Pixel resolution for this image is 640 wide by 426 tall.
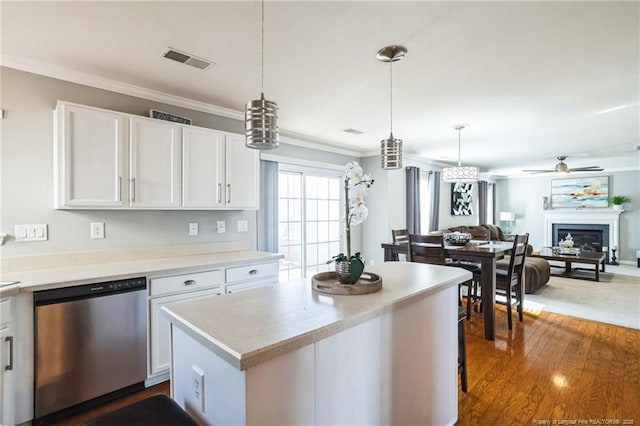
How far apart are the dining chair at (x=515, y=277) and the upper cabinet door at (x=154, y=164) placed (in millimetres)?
3559

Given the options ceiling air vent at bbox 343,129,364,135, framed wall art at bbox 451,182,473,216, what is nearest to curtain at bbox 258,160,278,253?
ceiling air vent at bbox 343,129,364,135

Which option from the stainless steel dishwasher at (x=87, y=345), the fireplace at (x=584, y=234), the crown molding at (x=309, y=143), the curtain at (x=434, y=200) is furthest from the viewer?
the fireplace at (x=584, y=234)

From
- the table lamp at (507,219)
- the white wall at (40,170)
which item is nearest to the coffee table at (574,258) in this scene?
the table lamp at (507,219)

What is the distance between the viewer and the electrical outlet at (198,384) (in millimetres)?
1162

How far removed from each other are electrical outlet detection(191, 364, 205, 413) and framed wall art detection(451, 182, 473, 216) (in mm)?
Answer: 7212

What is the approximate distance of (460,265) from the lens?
13.4ft

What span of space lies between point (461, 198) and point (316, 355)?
735cm

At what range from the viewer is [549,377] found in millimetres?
2648

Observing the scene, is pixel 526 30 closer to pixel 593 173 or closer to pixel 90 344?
pixel 90 344

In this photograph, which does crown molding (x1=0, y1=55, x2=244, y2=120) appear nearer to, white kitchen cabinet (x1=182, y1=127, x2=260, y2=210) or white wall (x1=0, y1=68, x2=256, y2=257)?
white wall (x1=0, y1=68, x2=256, y2=257)

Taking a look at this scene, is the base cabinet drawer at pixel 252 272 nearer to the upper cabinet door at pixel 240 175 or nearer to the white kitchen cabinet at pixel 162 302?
the white kitchen cabinet at pixel 162 302

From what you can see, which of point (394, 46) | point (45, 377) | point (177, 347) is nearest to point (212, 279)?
point (45, 377)

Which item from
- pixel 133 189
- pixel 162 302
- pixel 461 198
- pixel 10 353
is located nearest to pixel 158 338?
pixel 162 302

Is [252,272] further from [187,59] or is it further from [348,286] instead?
[187,59]
